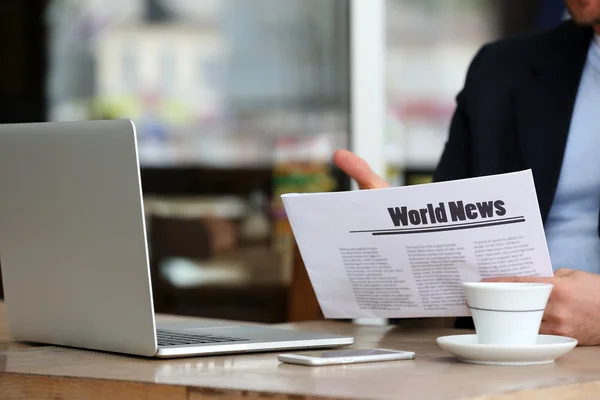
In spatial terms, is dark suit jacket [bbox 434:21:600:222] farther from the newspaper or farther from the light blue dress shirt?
the newspaper

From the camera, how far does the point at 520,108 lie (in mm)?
1904

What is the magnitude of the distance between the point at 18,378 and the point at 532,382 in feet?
1.63

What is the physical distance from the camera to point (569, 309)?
1235 millimetres

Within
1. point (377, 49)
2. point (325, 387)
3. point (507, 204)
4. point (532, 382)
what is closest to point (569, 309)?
point (507, 204)

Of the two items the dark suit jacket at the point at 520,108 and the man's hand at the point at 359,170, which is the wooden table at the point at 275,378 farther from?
the dark suit jacket at the point at 520,108

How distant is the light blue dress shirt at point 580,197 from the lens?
68.1 inches

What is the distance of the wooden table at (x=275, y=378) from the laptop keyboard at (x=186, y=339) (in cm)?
5

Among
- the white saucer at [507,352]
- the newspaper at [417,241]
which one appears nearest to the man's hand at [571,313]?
the newspaper at [417,241]

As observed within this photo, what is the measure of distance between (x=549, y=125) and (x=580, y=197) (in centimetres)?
15

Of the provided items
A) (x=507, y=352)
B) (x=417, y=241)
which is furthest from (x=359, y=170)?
(x=507, y=352)

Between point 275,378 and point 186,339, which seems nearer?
point 275,378

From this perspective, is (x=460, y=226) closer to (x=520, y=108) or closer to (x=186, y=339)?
(x=186, y=339)

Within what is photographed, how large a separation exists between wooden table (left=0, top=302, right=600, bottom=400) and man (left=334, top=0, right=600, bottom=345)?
0.64m

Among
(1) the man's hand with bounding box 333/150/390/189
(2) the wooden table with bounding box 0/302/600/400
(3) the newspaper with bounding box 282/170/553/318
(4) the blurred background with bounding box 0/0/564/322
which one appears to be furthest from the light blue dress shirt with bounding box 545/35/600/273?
(4) the blurred background with bounding box 0/0/564/322
